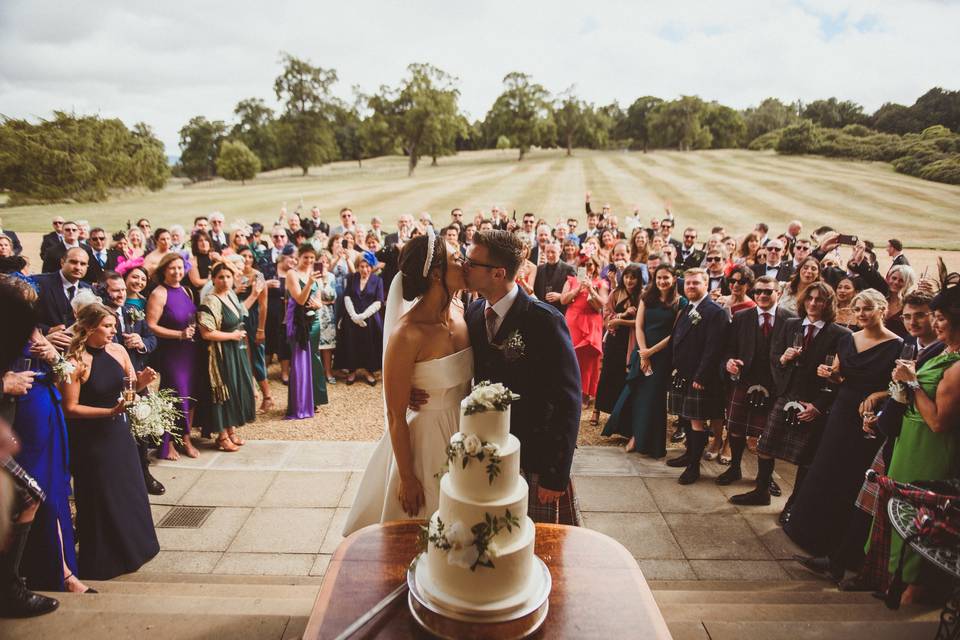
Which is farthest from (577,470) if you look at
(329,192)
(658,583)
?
(329,192)

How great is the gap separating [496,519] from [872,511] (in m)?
3.45

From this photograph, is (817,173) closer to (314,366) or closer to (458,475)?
(314,366)

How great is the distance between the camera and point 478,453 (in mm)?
1811

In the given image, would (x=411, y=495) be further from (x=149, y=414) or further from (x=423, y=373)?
(x=149, y=414)

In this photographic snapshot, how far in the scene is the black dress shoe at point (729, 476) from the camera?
5516mm

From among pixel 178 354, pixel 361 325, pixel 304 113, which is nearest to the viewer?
pixel 178 354

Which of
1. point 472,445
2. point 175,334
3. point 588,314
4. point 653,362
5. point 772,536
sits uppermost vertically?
point 472,445

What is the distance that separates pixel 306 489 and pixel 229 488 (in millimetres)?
778

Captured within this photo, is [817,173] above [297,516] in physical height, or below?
above

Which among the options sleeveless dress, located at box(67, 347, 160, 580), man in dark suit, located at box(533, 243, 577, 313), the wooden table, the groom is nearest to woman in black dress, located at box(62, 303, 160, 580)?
sleeveless dress, located at box(67, 347, 160, 580)

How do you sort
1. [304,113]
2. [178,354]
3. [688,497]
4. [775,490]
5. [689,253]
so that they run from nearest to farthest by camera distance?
[688,497] → [775,490] → [178,354] → [689,253] → [304,113]

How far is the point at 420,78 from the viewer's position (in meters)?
44.7

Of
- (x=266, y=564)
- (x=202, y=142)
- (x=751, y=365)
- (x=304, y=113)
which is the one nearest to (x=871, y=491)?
(x=751, y=365)

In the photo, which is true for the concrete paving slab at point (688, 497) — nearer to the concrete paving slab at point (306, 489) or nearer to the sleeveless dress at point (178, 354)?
the concrete paving slab at point (306, 489)
